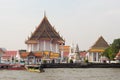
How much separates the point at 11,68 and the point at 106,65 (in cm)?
1974

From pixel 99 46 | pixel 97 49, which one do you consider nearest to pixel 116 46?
pixel 97 49

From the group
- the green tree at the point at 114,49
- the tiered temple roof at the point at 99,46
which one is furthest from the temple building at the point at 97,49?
the green tree at the point at 114,49

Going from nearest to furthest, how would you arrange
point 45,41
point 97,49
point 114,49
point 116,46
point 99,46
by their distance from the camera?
point 116,46 → point 114,49 → point 45,41 → point 97,49 → point 99,46

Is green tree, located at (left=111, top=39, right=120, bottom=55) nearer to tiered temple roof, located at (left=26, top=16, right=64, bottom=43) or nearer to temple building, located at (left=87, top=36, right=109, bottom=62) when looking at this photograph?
tiered temple roof, located at (left=26, top=16, right=64, bottom=43)

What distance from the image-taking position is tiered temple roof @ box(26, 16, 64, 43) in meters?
106

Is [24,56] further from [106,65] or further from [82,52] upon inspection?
[82,52]

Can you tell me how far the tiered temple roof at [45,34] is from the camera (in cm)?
10625

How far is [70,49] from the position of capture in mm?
120812

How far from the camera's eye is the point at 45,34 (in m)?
106

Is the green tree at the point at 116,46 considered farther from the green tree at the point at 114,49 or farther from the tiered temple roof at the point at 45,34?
the tiered temple roof at the point at 45,34

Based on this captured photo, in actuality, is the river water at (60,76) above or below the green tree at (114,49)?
below

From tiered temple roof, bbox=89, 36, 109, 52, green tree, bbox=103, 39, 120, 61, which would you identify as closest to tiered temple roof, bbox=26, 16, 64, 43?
tiered temple roof, bbox=89, 36, 109, 52

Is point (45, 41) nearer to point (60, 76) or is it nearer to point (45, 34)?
point (45, 34)

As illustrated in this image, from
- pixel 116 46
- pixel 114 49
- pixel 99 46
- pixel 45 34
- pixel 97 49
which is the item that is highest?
pixel 45 34
